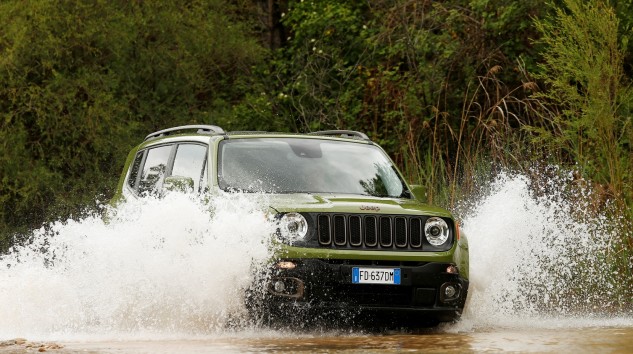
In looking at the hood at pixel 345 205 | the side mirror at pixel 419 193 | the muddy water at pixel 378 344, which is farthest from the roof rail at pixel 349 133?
the muddy water at pixel 378 344

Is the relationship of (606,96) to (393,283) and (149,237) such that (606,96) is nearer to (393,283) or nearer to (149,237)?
(393,283)

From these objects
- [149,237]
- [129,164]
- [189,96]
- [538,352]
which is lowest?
[538,352]

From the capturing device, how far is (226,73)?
101 feet

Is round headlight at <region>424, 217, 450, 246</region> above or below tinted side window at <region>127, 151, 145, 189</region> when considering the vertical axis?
below

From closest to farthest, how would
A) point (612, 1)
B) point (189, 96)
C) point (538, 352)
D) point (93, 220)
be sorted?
point (538, 352), point (93, 220), point (612, 1), point (189, 96)

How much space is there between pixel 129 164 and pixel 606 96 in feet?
16.0

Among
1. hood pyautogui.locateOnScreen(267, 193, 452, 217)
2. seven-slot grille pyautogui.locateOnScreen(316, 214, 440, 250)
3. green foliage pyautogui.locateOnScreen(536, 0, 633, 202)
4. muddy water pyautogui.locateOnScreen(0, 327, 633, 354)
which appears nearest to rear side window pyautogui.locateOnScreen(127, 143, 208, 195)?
hood pyautogui.locateOnScreen(267, 193, 452, 217)

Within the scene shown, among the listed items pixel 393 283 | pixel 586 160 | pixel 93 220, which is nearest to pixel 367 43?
pixel 586 160

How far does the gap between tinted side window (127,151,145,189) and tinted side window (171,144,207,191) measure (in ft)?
3.06

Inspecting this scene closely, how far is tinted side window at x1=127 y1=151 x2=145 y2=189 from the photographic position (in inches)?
521

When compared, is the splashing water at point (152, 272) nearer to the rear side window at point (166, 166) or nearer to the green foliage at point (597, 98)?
the rear side window at point (166, 166)

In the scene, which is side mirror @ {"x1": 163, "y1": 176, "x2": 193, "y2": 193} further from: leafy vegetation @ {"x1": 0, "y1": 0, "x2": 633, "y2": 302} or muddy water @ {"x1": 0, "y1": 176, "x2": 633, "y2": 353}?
leafy vegetation @ {"x1": 0, "y1": 0, "x2": 633, "y2": 302}

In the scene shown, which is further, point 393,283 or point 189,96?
point 189,96

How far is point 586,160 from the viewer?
46.7ft
